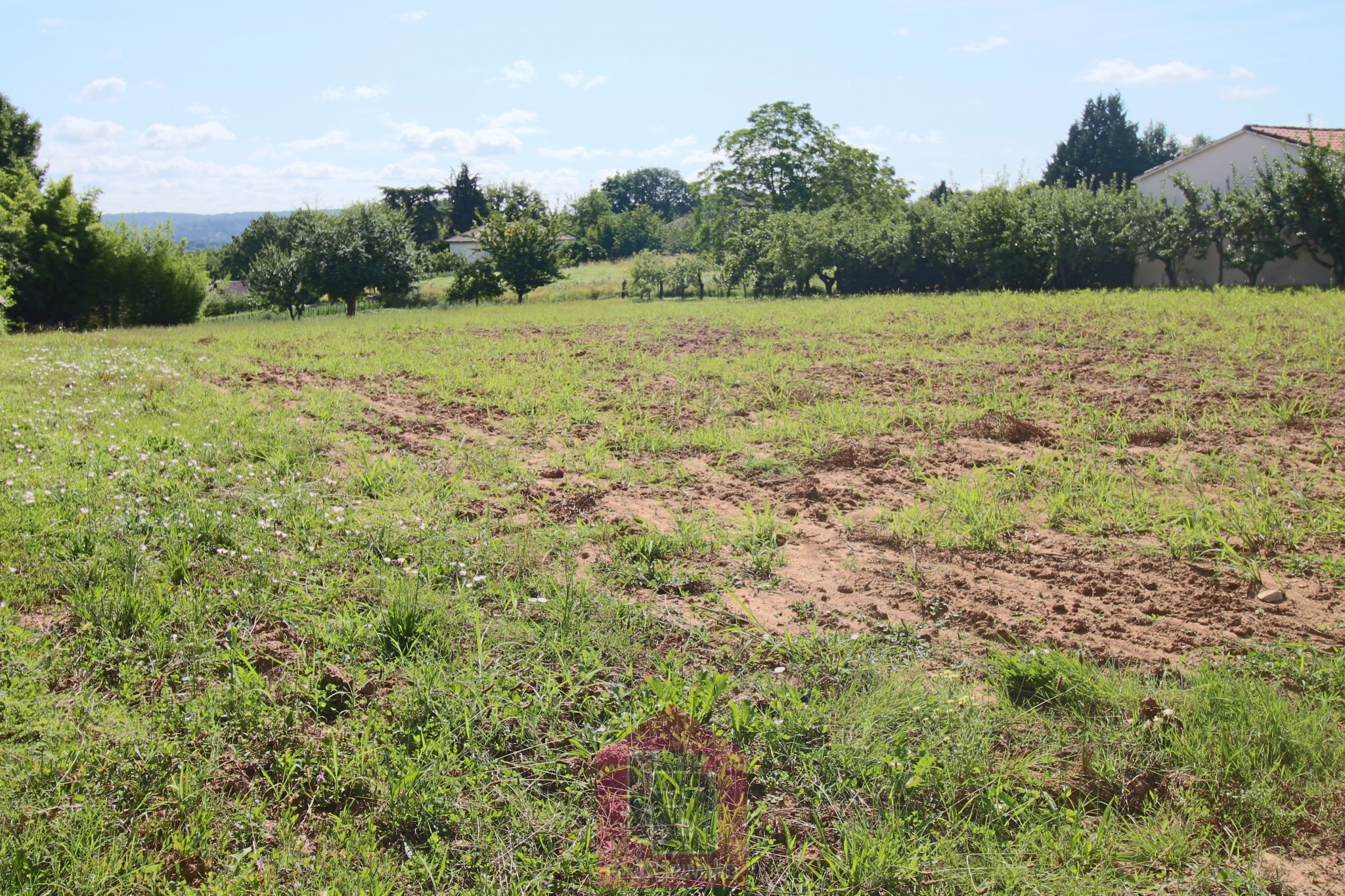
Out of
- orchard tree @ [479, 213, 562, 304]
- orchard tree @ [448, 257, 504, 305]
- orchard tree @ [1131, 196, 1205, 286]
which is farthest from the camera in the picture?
orchard tree @ [448, 257, 504, 305]

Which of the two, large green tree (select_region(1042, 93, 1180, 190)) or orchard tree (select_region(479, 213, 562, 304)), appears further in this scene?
large green tree (select_region(1042, 93, 1180, 190))

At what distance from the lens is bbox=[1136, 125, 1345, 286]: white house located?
21.0 m

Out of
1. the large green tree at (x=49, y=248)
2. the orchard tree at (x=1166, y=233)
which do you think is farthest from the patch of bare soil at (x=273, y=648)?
the orchard tree at (x=1166, y=233)

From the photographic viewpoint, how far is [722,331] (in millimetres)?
15867

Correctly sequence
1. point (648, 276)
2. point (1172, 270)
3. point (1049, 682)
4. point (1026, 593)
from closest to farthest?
point (1049, 682), point (1026, 593), point (1172, 270), point (648, 276)

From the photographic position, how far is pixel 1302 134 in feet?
76.6

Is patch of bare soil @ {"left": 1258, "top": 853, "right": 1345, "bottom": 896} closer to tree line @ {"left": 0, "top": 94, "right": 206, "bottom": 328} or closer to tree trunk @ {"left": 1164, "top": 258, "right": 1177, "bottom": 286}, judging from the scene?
tree line @ {"left": 0, "top": 94, "right": 206, "bottom": 328}


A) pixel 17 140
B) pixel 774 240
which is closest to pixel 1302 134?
pixel 774 240

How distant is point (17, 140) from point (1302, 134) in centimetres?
4028

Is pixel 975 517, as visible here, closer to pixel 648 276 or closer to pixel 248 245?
pixel 648 276

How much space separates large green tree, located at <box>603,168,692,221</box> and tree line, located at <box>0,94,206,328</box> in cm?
7482

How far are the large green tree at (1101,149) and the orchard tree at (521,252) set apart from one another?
120ft

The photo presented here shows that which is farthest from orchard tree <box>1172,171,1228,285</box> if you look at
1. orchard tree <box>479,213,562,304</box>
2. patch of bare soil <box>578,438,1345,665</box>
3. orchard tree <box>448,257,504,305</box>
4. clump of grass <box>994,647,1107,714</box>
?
orchard tree <box>448,257,504,305</box>

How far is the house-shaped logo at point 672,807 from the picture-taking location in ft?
7.58
